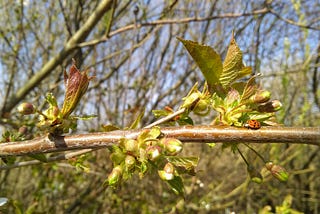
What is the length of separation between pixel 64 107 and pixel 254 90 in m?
0.47

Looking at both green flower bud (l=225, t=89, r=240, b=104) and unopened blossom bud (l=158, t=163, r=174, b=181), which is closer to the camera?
unopened blossom bud (l=158, t=163, r=174, b=181)

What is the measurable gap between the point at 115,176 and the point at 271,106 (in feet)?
1.30

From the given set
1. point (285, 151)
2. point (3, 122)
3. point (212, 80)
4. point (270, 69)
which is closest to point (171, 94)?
point (270, 69)

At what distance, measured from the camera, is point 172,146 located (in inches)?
27.9

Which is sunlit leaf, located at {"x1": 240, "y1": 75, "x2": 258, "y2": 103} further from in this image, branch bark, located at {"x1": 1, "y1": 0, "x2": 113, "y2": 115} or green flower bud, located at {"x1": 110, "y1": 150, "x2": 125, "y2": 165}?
branch bark, located at {"x1": 1, "y1": 0, "x2": 113, "y2": 115}

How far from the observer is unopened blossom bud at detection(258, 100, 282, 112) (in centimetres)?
76

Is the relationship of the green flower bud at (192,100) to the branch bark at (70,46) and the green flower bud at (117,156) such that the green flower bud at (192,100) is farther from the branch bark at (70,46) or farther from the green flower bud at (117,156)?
the branch bark at (70,46)

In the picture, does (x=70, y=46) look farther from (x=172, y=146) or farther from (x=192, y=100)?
(x=172, y=146)

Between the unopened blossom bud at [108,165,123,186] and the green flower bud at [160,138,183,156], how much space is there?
0.45ft

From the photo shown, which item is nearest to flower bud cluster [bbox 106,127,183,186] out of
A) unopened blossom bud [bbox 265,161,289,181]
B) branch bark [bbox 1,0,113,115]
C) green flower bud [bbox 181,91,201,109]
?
green flower bud [bbox 181,91,201,109]

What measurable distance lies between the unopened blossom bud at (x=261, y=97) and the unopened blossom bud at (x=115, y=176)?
0.35m

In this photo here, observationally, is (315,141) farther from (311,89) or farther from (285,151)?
(311,89)

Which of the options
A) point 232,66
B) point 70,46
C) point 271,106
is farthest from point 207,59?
point 70,46

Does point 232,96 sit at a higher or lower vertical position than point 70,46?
lower
